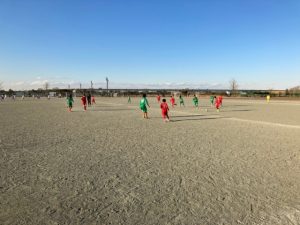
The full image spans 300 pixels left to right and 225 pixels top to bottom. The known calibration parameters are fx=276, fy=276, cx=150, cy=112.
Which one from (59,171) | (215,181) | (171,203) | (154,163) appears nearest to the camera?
(171,203)

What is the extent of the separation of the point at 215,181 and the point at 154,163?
1.75 meters

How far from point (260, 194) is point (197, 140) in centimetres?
509

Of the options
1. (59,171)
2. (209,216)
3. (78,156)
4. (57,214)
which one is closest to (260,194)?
(209,216)

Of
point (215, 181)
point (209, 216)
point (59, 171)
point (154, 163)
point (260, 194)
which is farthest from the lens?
point (154, 163)

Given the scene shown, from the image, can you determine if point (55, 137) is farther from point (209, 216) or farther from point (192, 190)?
point (209, 216)

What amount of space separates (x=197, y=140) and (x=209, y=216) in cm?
592

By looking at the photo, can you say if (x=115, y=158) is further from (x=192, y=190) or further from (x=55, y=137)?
(x=55, y=137)

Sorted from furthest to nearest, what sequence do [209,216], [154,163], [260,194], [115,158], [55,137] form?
[55,137] → [115,158] → [154,163] → [260,194] → [209,216]

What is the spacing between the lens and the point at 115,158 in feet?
23.2

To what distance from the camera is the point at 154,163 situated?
21.5 ft

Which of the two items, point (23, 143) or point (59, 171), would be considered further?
point (23, 143)

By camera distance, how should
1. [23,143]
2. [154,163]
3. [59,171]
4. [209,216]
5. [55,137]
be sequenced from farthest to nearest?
[55,137] → [23,143] → [154,163] → [59,171] → [209,216]

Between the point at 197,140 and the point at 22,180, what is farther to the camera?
the point at 197,140

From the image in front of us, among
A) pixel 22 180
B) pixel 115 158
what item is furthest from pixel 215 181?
pixel 22 180
